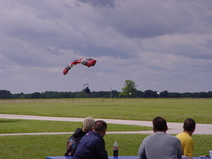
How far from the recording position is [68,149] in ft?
27.3

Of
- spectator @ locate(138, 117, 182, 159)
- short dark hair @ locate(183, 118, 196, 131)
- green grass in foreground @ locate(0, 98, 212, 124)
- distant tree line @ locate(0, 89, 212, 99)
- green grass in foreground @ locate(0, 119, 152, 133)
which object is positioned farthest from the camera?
distant tree line @ locate(0, 89, 212, 99)

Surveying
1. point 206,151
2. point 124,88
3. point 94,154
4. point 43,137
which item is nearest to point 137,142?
point 206,151

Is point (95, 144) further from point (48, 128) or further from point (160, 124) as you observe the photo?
point (48, 128)

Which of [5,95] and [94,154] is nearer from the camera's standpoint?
[94,154]

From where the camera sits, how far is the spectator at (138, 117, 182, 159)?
→ 6.26 metres

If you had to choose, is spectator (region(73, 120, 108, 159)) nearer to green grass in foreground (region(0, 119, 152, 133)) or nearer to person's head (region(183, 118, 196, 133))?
person's head (region(183, 118, 196, 133))

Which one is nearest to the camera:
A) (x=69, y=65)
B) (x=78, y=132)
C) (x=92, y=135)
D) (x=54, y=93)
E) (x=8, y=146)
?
(x=92, y=135)

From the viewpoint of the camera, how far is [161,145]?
6.29 metres

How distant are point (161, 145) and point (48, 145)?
972 cm

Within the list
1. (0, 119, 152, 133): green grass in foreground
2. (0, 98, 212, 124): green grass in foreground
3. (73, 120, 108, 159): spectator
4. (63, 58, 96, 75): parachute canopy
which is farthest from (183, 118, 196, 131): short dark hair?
(0, 98, 212, 124): green grass in foreground

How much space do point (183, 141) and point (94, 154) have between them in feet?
5.71

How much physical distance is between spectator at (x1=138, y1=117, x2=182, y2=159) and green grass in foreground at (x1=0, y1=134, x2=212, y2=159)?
23.4 ft

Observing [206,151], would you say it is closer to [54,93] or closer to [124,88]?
[54,93]

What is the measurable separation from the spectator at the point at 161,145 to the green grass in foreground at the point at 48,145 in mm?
7134
